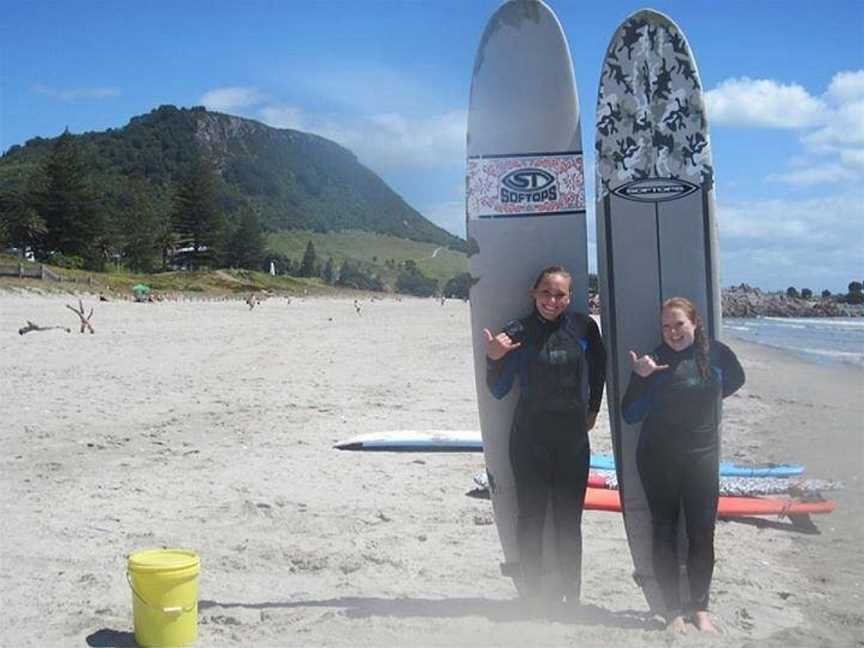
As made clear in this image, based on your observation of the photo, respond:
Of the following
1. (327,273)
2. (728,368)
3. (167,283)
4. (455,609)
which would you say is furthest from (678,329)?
(327,273)

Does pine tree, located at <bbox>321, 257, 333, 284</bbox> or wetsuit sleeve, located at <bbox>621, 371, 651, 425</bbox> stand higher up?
pine tree, located at <bbox>321, 257, 333, 284</bbox>

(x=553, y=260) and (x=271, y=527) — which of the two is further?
(x=271, y=527)

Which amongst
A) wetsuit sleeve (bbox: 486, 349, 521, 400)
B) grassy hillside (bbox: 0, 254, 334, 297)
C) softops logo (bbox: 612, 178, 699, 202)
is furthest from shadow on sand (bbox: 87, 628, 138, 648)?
grassy hillside (bbox: 0, 254, 334, 297)

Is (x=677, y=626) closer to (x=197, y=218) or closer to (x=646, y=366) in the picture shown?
(x=646, y=366)

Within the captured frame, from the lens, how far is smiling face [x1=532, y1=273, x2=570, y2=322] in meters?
3.72

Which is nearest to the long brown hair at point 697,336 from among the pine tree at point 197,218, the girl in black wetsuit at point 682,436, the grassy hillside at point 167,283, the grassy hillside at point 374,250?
the girl in black wetsuit at point 682,436

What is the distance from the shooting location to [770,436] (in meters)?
9.23

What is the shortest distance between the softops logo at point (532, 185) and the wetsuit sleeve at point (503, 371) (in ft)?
2.74

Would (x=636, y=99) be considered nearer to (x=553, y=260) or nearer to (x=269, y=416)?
(x=553, y=260)

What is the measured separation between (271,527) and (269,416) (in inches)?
151

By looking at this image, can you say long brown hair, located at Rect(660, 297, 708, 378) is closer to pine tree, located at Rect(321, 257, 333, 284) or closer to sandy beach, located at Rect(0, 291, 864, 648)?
sandy beach, located at Rect(0, 291, 864, 648)

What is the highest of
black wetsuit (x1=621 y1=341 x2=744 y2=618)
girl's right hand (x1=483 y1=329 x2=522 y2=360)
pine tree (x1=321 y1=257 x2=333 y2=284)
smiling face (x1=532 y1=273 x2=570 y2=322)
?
pine tree (x1=321 y1=257 x2=333 y2=284)

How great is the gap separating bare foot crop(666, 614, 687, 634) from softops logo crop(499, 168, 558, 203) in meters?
1.98

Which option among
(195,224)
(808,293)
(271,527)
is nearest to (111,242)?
(195,224)
